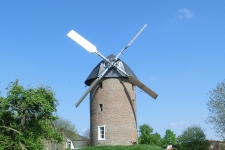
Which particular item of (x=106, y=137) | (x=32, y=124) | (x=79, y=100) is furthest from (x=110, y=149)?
(x=32, y=124)

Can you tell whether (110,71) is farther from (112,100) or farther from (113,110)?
(113,110)

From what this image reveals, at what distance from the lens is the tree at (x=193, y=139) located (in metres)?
35.9

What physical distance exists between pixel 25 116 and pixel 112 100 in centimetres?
961

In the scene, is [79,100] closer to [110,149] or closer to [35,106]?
[110,149]

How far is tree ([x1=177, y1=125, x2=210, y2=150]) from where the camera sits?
3591 centimetres

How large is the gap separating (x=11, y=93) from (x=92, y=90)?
10.8 metres

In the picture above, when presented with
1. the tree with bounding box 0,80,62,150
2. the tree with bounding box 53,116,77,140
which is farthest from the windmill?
the tree with bounding box 53,116,77,140

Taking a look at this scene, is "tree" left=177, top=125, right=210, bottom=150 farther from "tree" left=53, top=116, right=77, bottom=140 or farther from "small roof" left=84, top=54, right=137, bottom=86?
"tree" left=53, top=116, right=77, bottom=140

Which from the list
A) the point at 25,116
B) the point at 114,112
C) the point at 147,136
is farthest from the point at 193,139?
the point at 25,116

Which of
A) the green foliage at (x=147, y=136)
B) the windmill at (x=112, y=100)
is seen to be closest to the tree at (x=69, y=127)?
the green foliage at (x=147, y=136)

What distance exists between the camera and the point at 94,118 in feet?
97.2

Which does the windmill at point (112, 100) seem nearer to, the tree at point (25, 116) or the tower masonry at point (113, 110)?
the tower masonry at point (113, 110)

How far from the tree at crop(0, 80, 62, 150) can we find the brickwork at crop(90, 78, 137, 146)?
308 inches

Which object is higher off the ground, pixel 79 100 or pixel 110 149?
pixel 79 100
